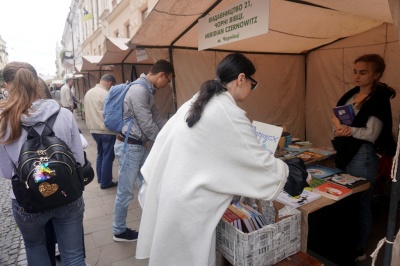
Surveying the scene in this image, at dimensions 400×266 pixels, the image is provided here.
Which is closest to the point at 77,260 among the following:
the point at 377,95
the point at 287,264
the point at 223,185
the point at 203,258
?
the point at 203,258

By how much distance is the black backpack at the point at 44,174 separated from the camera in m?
1.60

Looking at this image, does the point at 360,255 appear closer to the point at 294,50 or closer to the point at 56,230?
the point at 56,230

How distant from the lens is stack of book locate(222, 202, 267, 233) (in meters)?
1.70

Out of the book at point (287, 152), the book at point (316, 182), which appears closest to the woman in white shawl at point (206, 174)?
the book at point (316, 182)

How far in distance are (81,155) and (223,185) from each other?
115cm

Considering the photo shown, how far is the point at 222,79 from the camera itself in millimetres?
1676

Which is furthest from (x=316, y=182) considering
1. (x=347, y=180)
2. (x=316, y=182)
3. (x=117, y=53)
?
(x=117, y=53)

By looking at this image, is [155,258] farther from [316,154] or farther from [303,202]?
[316,154]

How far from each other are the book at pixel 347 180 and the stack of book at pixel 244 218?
38.8 inches

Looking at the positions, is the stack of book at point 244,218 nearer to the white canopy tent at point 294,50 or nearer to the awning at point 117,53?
the white canopy tent at point 294,50

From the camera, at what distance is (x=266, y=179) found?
147 centimetres

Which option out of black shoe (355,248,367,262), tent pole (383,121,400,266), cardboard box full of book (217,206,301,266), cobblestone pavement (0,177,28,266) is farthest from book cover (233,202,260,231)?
cobblestone pavement (0,177,28,266)

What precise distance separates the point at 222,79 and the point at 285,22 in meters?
2.12

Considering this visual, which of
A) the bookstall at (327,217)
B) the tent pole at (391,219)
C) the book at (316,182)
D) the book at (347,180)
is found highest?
Result: the tent pole at (391,219)
